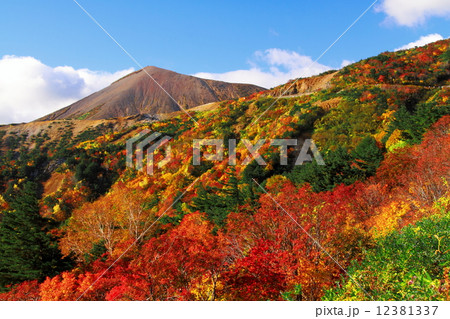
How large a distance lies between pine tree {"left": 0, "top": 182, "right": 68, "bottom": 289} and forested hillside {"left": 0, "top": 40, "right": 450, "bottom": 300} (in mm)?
89

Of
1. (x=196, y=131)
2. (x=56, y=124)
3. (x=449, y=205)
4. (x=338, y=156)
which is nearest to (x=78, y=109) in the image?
(x=56, y=124)

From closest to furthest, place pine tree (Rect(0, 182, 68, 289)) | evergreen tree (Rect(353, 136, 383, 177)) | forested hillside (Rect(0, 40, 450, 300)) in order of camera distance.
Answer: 1. forested hillside (Rect(0, 40, 450, 300))
2. pine tree (Rect(0, 182, 68, 289))
3. evergreen tree (Rect(353, 136, 383, 177))

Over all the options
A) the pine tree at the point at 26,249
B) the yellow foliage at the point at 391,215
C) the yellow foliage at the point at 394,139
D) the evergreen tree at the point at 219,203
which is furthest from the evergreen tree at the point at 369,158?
the pine tree at the point at 26,249

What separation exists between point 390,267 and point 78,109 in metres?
194

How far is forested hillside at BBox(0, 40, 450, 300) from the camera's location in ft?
31.0

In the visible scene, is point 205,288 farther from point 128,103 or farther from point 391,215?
point 128,103

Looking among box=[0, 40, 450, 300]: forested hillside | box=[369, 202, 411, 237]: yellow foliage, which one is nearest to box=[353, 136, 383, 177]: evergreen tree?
box=[0, 40, 450, 300]: forested hillside

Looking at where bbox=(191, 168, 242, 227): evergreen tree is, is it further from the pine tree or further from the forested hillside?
the pine tree

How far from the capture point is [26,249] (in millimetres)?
19797

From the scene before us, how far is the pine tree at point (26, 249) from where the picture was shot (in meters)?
19.3

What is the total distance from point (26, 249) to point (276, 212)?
17.0m

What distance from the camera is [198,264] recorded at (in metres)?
10.1

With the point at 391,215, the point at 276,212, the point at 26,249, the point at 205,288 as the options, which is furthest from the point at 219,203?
the point at 205,288

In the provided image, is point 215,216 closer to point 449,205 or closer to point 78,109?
point 449,205
